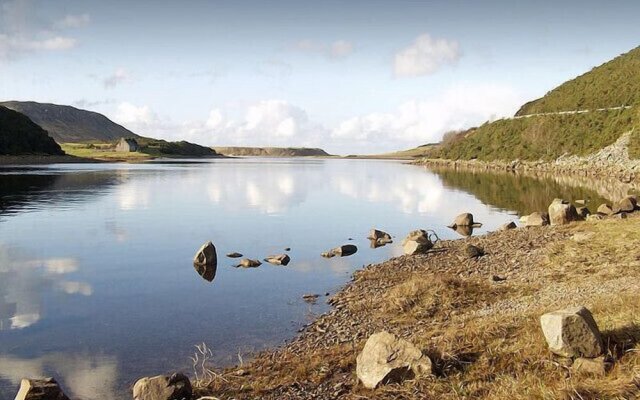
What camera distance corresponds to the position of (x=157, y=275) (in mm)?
27094

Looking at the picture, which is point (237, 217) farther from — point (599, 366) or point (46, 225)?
point (599, 366)

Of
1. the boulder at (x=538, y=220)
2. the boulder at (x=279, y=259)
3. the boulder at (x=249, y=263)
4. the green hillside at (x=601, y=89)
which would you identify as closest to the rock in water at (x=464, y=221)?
the boulder at (x=538, y=220)

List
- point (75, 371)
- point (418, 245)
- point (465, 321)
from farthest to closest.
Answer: point (418, 245) → point (465, 321) → point (75, 371)

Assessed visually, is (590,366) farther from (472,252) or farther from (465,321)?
(472,252)

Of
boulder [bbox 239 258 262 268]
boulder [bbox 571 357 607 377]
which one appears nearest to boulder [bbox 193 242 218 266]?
boulder [bbox 239 258 262 268]

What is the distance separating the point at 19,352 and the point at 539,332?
15917 mm

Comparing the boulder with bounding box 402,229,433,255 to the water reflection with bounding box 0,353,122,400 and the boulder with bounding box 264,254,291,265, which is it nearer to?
the boulder with bounding box 264,254,291,265

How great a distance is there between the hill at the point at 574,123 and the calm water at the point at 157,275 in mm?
65673

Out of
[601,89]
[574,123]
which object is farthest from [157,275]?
[601,89]

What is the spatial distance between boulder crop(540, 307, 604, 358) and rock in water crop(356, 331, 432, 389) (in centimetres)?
291

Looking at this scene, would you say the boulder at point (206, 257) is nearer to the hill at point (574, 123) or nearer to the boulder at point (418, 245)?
the boulder at point (418, 245)

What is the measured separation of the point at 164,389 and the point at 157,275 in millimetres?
15832

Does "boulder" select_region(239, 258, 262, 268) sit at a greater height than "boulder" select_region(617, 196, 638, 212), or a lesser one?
lesser

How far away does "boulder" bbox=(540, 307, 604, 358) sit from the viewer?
10.8m
